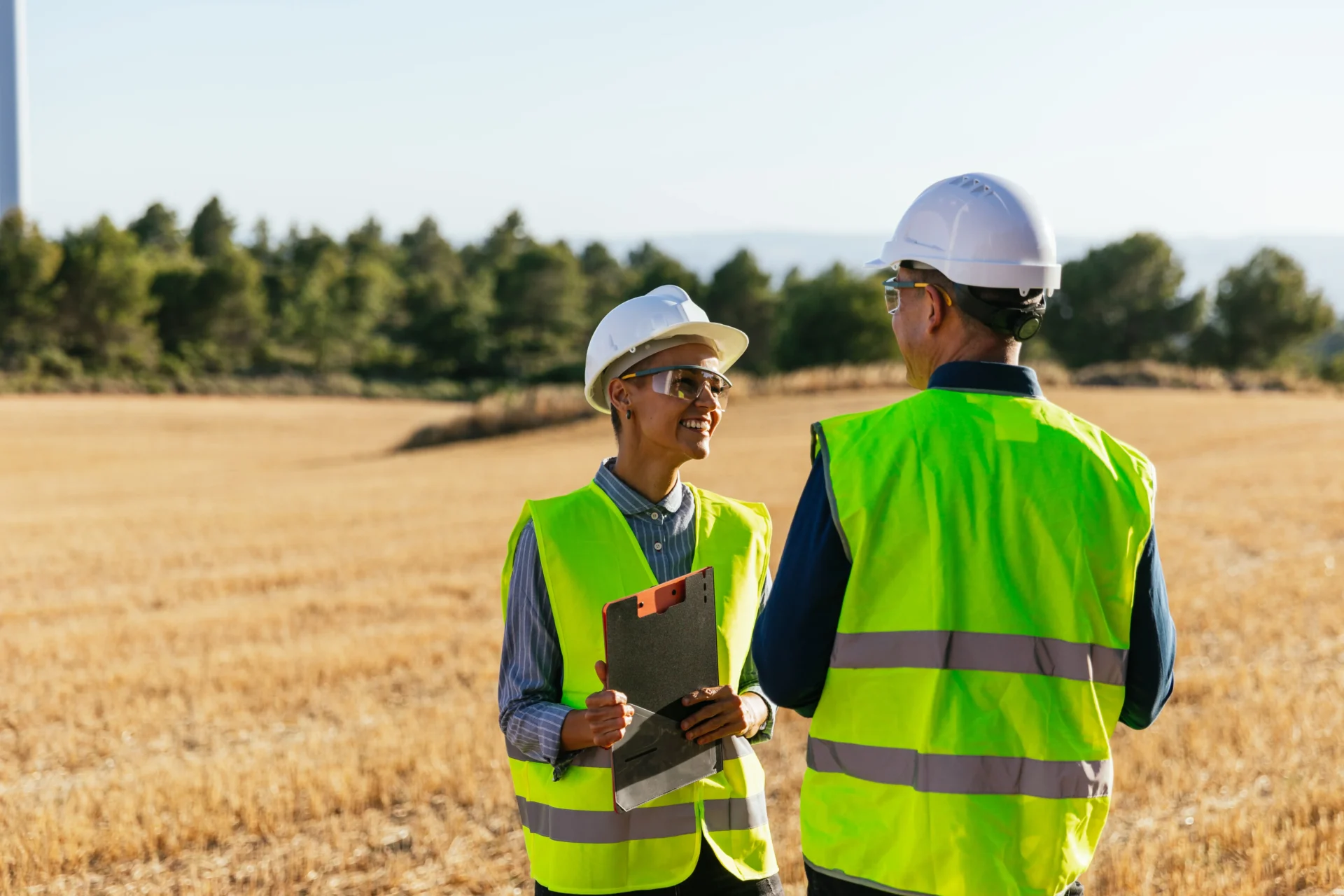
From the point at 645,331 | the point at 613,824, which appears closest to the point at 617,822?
the point at 613,824

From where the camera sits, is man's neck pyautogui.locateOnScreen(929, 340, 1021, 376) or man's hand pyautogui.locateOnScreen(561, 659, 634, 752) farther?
man's hand pyautogui.locateOnScreen(561, 659, 634, 752)

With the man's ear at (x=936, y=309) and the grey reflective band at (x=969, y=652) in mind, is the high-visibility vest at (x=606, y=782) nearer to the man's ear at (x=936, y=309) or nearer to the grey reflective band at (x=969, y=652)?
the grey reflective band at (x=969, y=652)

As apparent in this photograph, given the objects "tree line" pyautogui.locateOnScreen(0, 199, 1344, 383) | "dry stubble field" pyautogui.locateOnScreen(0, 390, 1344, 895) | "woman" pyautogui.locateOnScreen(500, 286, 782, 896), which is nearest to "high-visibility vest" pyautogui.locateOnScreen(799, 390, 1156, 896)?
"woman" pyautogui.locateOnScreen(500, 286, 782, 896)

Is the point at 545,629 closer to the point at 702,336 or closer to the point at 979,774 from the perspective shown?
the point at 702,336

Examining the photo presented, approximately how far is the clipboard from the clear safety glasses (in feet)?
1.67

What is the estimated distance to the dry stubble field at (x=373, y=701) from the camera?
5.03 metres

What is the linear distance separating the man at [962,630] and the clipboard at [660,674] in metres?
0.36

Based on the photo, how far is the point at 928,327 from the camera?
245 cm

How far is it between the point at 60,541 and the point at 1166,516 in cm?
1357

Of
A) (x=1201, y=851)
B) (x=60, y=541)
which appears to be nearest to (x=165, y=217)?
(x=60, y=541)

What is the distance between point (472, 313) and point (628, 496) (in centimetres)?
7118

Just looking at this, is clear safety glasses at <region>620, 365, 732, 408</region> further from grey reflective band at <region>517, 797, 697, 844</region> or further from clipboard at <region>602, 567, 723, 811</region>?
grey reflective band at <region>517, 797, 697, 844</region>

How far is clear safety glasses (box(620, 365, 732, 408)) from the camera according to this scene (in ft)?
9.84

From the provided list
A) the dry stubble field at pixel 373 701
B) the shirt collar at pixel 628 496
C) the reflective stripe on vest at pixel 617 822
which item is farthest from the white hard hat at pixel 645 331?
the dry stubble field at pixel 373 701
